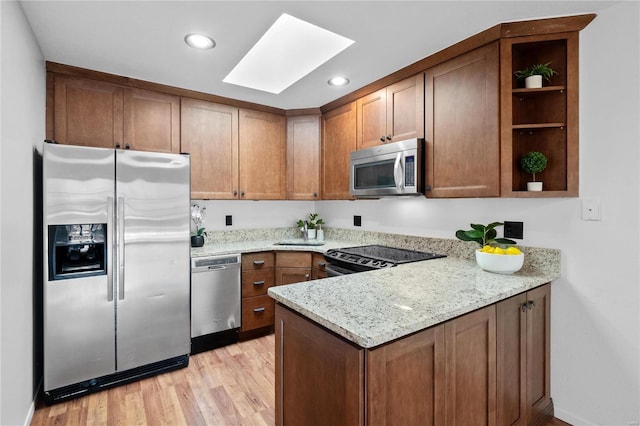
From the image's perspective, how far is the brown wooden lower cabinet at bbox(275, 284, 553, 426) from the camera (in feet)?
3.42

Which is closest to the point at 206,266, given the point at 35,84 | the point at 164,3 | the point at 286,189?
the point at 286,189

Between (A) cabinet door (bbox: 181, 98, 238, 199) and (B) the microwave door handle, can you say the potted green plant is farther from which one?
(A) cabinet door (bbox: 181, 98, 238, 199)

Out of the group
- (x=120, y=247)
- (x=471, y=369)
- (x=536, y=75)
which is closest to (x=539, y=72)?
(x=536, y=75)

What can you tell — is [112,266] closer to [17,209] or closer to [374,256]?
[17,209]

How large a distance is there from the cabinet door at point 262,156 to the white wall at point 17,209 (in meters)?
1.59

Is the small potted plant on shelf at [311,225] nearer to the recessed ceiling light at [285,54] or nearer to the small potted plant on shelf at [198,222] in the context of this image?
the small potted plant on shelf at [198,222]

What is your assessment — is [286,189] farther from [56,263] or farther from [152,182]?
[56,263]

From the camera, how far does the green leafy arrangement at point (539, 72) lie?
183 centimetres

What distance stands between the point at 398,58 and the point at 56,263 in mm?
2684

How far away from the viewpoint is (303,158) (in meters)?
3.44

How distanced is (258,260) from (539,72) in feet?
8.32

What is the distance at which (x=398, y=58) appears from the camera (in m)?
2.23

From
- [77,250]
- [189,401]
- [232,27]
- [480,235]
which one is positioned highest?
[232,27]

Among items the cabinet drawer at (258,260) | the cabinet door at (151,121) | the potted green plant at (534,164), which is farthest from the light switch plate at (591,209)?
the cabinet door at (151,121)
